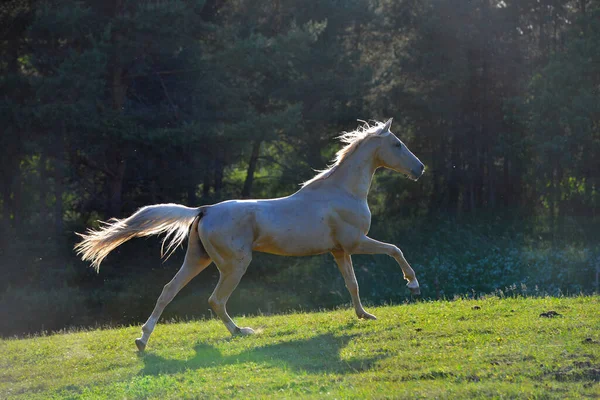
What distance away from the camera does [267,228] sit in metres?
10.1

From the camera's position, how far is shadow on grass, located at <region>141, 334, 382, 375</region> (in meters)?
7.89

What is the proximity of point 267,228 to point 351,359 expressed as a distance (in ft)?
8.55

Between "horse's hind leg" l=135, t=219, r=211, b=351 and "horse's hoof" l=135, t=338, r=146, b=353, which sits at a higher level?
"horse's hind leg" l=135, t=219, r=211, b=351

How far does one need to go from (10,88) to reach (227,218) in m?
20.3

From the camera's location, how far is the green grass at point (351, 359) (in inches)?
272

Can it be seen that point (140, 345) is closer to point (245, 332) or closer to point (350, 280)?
point (245, 332)

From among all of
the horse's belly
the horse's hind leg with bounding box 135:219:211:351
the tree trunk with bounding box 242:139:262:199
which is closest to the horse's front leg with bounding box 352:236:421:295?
the horse's belly

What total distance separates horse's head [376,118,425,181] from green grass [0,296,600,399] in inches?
78.5

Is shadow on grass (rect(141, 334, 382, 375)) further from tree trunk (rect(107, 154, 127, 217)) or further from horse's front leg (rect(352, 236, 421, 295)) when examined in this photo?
tree trunk (rect(107, 154, 127, 217))

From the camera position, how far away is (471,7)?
1362 inches

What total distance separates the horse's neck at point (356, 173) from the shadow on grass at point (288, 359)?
7.31ft

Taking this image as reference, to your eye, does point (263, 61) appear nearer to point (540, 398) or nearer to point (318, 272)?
point (318, 272)

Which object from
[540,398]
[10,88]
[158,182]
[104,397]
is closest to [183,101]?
[158,182]

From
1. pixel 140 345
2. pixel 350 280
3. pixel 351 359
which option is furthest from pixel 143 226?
pixel 351 359
